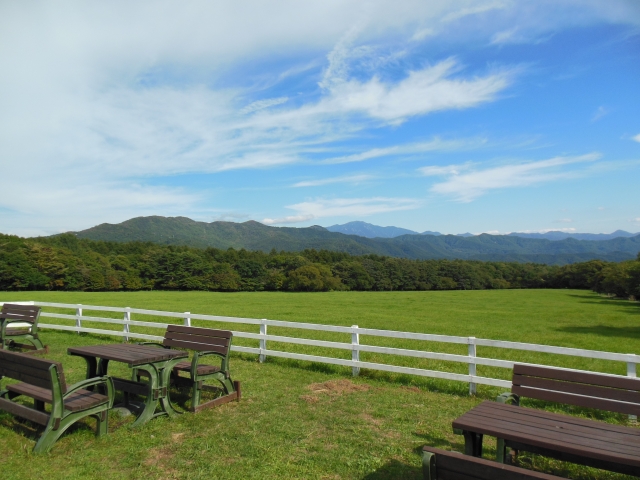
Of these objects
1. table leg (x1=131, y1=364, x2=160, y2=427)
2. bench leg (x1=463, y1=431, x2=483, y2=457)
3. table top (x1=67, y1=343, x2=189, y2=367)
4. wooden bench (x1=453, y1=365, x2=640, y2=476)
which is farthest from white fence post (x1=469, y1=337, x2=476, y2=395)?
table leg (x1=131, y1=364, x2=160, y2=427)

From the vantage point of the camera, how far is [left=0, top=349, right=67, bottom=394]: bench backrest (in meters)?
4.89

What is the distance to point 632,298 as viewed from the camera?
50.4m

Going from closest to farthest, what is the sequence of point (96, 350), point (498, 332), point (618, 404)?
point (618, 404) → point (96, 350) → point (498, 332)

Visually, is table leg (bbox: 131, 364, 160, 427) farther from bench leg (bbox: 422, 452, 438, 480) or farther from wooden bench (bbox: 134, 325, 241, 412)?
bench leg (bbox: 422, 452, 438, 480)

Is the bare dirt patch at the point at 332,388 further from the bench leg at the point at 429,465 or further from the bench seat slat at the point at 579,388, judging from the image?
the bench leg at the point at 429,465

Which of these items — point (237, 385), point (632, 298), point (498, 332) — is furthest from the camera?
point (632, 298)

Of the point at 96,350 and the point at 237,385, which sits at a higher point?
the point at 96,350

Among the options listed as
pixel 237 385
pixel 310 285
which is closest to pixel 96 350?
pixel 237 385

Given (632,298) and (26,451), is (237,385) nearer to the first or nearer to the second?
(26,451)

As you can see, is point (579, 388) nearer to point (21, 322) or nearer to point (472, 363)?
point (472, 363)

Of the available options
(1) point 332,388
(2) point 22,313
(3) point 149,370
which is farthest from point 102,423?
(2) point 22,313

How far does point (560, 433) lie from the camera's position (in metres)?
3.86

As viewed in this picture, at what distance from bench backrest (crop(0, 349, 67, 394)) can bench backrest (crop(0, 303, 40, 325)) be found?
599 cm

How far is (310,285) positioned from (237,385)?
68.3 metres
